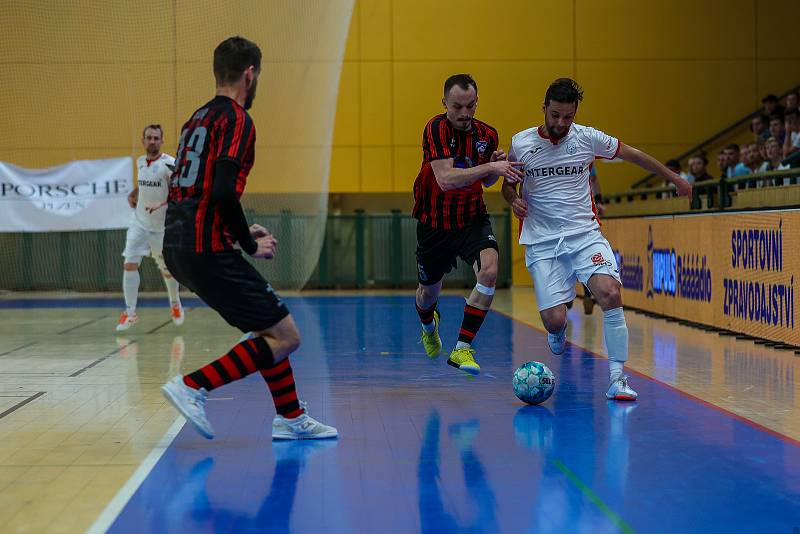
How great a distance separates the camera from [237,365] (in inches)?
209

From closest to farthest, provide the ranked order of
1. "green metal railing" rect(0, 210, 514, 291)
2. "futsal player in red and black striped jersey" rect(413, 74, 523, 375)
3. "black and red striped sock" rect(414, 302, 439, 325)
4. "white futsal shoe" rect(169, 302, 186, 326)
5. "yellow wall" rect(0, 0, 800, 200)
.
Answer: "futsal player in red and black striped jersey" rect(413, 74, 523, 375), "black and red striped sock" rect(414, 302, 439, 325), "white futsal shoe" rect(169, 302, 186, 326), "green metal railing" rect(0, 210, 514, 291), "yellow wall" rect(0, 0, 800, 200)

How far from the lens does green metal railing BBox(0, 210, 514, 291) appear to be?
20.2m

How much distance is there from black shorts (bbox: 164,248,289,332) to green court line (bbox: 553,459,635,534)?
1.54m

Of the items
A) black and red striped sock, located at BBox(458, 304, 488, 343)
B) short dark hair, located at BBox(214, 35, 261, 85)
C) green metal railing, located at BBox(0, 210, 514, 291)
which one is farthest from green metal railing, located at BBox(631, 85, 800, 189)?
short dark hair, located at BBox(214, 35, 261, 85)

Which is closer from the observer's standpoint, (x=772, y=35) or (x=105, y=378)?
(x=105, y=378)

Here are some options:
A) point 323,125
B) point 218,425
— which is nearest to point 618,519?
point 218,425

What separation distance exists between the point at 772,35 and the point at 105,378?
17631 mm

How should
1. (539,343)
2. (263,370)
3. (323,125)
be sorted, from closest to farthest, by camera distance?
(263,370)
(539,343)
(323,125)

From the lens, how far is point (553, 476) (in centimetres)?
482

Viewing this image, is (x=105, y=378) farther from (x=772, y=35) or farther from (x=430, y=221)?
(x=772, y=35)

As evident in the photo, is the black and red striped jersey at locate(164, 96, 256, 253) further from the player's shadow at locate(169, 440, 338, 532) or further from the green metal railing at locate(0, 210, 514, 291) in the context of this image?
the green metal railing at locate(0, 210, 514, 291)

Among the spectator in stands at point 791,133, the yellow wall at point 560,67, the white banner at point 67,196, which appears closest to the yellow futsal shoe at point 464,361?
the spectator in stands at point 791,133

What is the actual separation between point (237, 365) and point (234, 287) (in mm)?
409

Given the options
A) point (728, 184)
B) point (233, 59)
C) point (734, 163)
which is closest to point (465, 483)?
point (233, 59)
